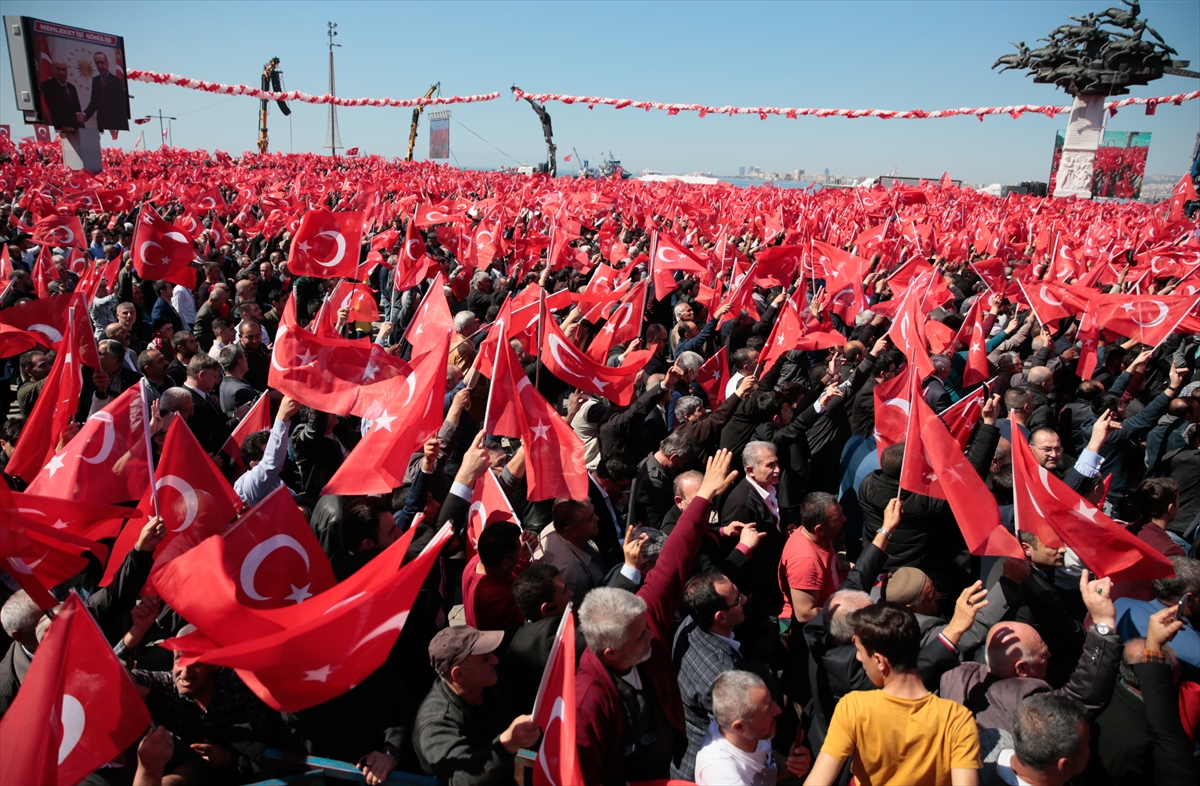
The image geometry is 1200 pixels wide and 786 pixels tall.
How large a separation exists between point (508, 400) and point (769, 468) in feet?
4.95

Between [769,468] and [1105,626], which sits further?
[769,468]

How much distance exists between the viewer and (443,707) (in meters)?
2.70

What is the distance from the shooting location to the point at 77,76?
27766 mm

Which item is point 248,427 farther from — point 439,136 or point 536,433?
point 439,136

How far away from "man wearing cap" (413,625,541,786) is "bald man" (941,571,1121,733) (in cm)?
169

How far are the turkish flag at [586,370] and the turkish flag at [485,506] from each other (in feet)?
4.91

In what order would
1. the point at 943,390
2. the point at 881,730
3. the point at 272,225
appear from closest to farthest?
the point at 881,730 < the point at 943,390 < the point at 272,225

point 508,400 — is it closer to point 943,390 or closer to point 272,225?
point 943,390

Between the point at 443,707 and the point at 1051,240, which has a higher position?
the point at 1051,240

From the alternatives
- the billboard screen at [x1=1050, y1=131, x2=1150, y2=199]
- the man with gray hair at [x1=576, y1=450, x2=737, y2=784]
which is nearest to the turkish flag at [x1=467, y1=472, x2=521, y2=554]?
the man with gray hair at [x1=576, y1=450, x2=737, y2=784]

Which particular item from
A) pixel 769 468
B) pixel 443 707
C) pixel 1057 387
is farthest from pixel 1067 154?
pixel 443 707

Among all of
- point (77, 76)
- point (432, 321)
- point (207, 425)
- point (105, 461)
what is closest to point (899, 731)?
point (105, 461)

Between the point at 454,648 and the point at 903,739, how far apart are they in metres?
1.50

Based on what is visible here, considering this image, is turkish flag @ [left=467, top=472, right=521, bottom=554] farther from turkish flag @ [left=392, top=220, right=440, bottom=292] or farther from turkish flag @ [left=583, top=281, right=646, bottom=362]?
turkish flag @ [left=392, top=220, right=440, bottom=292]
